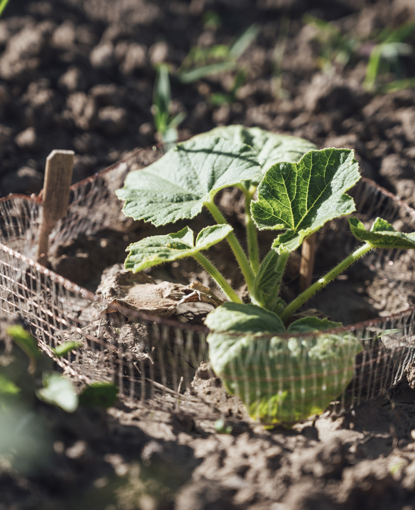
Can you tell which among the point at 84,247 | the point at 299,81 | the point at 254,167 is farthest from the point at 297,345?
the point at 299,81

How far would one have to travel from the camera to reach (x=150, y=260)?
1.84m

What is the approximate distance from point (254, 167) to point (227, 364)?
2.97 ft

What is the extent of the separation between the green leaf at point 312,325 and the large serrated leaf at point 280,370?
15 centimetres

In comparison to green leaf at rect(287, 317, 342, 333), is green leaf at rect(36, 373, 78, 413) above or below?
below

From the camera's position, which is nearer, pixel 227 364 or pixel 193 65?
pixel 227 364

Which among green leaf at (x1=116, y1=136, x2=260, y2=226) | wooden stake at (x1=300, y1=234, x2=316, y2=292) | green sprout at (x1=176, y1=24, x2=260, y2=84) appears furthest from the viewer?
Answer: green sprout at (x1=176, y1=24, x2=260, y2=84)

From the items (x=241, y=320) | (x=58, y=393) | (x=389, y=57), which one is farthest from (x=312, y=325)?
(x=389, y=57)

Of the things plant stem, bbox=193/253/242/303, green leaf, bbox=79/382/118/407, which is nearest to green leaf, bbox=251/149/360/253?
plant stem, bbox=193/253/242/303

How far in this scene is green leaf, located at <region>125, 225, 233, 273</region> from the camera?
1.86 meters

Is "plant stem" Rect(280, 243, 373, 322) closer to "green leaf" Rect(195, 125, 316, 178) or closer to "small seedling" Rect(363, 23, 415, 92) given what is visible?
"green leaf" Rect(195, 125, 316, 178)

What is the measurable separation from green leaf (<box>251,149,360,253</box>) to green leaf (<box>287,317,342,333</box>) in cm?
31

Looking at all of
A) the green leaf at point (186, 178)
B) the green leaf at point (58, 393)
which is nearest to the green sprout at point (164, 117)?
the green leaf at point (186, 178)

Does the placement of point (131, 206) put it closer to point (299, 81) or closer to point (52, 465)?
point (52, 465)

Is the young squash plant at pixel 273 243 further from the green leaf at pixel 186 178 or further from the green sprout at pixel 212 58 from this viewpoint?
the green sprout at pixel 212 58
